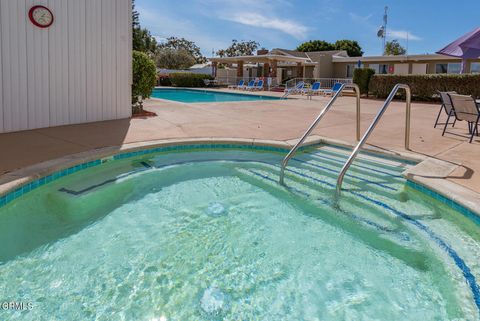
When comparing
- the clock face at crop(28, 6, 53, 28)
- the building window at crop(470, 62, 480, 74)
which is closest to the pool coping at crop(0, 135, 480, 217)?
the clock face at crop(28, 6, 53, 28)

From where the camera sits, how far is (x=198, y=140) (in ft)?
17.6

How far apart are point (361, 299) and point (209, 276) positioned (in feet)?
3.24

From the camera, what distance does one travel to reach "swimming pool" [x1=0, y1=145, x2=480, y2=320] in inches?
82.4

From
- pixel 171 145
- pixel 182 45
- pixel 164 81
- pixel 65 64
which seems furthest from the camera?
pixel 182 45

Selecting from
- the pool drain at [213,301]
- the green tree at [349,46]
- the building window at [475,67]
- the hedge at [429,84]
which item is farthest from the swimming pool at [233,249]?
the green tree at [349,46]

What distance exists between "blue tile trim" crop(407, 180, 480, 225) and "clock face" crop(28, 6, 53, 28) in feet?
19.2

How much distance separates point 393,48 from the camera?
5453cm

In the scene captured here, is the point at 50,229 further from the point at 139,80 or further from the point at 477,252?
the point at 139,80

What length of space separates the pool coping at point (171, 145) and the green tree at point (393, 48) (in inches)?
2166

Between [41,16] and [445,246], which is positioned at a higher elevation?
[41,16]

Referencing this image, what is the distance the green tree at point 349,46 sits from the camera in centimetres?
5244

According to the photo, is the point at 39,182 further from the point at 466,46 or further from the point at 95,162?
the point at 466,46

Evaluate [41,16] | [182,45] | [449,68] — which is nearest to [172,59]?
[182,45]

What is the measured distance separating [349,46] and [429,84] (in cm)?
4099
